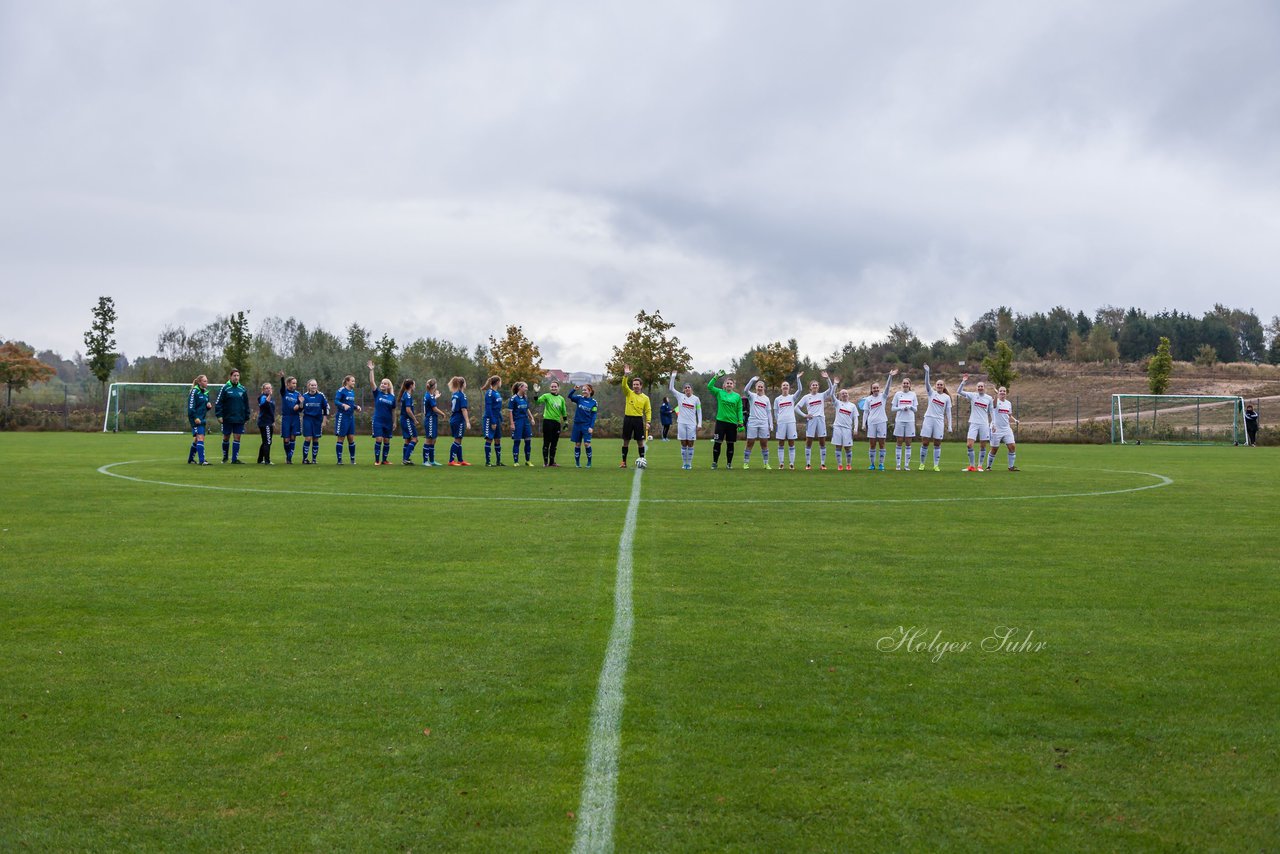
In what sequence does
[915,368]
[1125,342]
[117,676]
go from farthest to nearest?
[1125,342]
[915,368]
[117,676]

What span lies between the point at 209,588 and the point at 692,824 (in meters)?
5.51

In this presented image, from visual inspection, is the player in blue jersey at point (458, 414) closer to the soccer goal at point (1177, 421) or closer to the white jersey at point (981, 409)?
the white jersey at point (981, 409)

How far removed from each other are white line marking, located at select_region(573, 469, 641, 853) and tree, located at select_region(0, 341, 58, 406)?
61596mm

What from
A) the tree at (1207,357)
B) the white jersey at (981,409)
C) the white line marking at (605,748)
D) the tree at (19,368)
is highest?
the tree at (1207,357)

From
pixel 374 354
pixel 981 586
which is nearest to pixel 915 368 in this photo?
pixel 374 354

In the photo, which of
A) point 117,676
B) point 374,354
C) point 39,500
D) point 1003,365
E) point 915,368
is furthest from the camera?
point 915,368

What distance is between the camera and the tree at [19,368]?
201 feet

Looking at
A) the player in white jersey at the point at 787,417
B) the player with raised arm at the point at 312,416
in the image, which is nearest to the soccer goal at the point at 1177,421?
the player in white jersey at the point at 787,417

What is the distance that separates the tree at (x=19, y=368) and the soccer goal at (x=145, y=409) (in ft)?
27.0

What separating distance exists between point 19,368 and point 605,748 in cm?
6915

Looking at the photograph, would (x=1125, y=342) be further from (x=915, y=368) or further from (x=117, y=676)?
(x=117, y=676)

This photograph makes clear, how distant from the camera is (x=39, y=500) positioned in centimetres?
1487

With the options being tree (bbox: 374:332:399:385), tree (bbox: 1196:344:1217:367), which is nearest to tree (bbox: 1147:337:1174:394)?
tree (bbox: 1196:344:1217:367)

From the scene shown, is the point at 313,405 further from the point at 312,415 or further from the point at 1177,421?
the point at 1177,421
